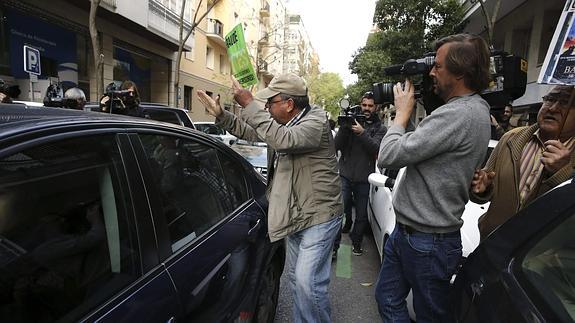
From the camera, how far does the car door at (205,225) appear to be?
1573 mm

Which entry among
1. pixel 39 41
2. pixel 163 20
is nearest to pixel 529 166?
pixel 39 41

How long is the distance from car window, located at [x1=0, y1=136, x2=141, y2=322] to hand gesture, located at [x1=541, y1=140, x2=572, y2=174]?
70.7 inches

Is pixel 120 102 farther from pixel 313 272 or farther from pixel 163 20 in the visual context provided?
pixel 163 20

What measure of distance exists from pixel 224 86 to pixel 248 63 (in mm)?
22262

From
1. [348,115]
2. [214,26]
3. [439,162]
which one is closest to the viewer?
[439,162]

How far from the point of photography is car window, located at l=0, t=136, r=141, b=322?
3.49ft

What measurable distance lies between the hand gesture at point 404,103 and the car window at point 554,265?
2.46ft

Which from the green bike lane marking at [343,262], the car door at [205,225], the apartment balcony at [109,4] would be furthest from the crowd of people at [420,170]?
the apartment balcony at [109,4]

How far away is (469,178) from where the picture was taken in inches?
70.9

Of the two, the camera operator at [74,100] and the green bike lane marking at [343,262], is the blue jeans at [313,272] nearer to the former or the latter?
the green bike lane marking at [343,262]

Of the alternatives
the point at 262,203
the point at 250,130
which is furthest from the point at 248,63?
Result: the point at 262,203

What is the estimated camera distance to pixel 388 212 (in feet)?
11.8

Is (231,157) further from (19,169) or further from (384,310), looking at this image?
(19,169)

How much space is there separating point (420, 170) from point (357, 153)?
263 centimetres
